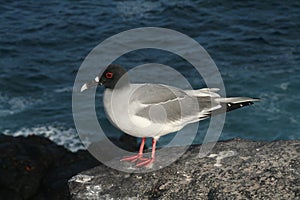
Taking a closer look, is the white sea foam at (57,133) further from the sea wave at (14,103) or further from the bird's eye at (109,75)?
the bird's eye at (109,75)

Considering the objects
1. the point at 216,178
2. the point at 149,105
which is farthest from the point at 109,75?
the point at 216,178

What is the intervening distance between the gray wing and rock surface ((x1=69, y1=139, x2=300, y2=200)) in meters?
0.59

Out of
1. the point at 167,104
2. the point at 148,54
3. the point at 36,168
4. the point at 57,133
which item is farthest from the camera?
the point at 148,54

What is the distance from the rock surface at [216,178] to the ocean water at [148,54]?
38.8 feet

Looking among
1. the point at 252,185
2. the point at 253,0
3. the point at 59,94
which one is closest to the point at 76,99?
the point at 59,94

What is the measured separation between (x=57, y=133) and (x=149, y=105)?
13.8m

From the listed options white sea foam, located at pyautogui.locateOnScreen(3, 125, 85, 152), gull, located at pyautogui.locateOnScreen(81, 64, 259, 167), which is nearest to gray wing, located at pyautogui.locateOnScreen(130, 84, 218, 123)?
gull, located at pyautogui.locateOnScreen(81, 64, 259, 167)

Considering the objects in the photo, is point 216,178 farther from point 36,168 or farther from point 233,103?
point 36,168

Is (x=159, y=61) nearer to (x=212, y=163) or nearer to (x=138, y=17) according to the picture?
(x=138, y=17)

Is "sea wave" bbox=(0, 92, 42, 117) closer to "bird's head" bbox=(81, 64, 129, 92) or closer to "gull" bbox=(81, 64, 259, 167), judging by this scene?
"gull" bbox=(81, 64, 259, 167)

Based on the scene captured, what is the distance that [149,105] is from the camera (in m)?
8.20

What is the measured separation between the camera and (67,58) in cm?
2639

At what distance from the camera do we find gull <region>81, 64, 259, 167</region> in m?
8.07

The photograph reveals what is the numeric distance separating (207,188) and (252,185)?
58 centimetres
